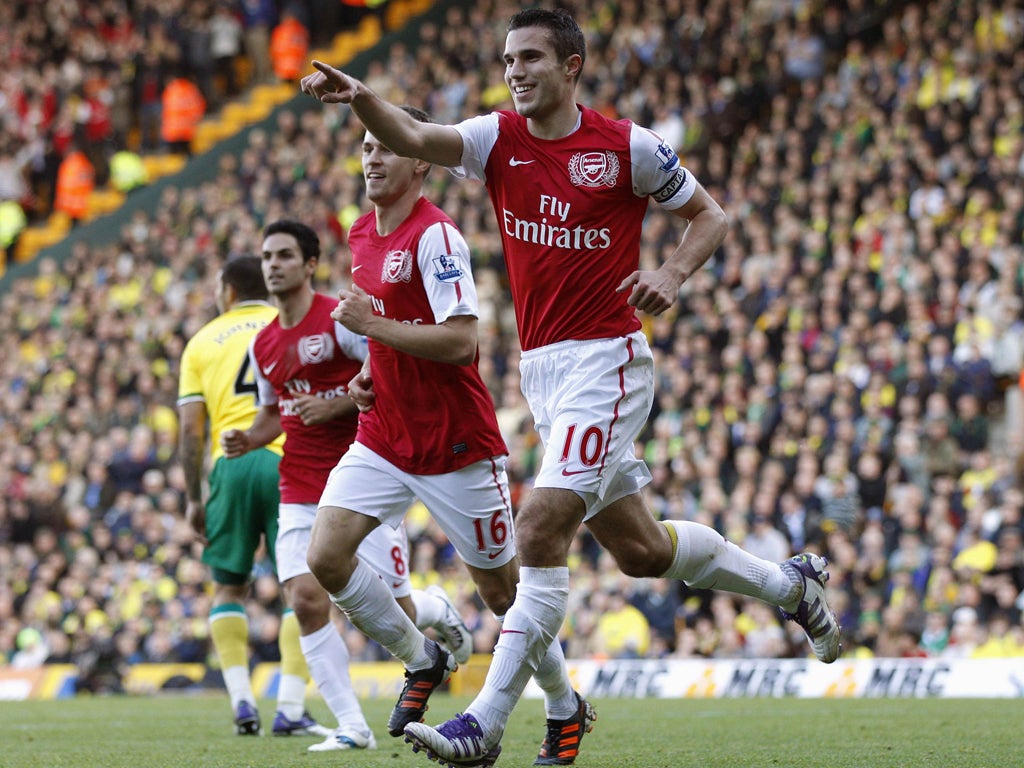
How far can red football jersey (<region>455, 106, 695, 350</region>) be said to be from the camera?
6422 millimetres

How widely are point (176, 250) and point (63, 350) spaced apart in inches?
91.2

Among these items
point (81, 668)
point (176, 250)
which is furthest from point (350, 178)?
point (81, 668)

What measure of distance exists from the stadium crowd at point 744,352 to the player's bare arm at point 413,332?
8.38 metres

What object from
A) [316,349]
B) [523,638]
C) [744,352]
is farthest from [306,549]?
[744,352]

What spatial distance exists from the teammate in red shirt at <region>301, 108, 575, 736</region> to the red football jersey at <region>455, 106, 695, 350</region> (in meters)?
0.57

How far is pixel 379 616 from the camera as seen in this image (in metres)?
7.27

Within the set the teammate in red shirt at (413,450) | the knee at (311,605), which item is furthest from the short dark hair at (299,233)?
the knee at (311,605)

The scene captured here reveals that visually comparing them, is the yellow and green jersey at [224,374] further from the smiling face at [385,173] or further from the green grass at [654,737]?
the smiling face at [385,173]

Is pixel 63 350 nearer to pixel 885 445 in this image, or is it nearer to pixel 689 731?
pixel 885 445

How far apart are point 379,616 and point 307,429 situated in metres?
1.61

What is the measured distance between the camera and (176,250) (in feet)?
83.7

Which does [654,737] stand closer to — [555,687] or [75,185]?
[555,687]

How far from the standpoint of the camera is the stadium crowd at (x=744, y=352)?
15398 mm

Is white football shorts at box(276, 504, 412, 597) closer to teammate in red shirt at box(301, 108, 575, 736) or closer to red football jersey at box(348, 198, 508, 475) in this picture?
teammate in red shirt at box(301, 108, 575, 736)
